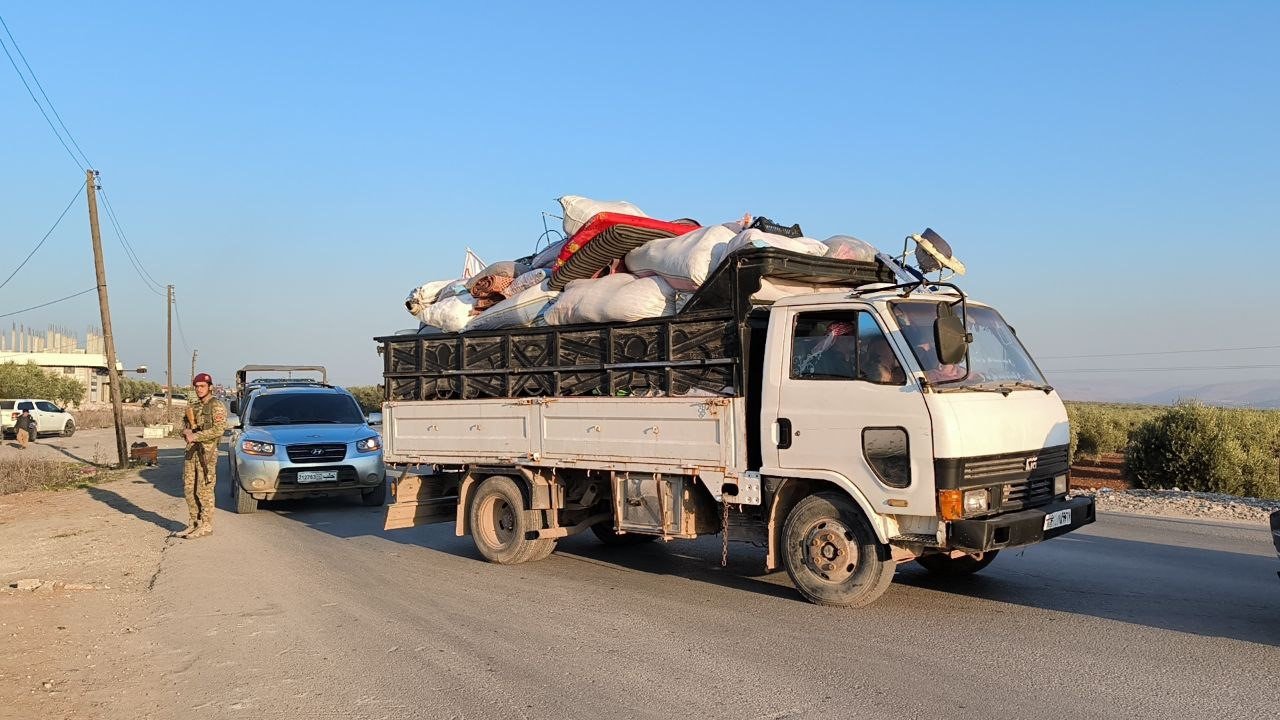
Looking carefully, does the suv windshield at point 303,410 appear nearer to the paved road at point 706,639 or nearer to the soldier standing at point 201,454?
the soldier standing at point 201,454

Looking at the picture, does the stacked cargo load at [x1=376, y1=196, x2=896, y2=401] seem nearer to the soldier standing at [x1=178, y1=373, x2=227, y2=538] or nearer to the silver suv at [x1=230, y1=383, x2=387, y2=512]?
the soldier standing at [x1=178, y1=373, x2=227, y2=538]

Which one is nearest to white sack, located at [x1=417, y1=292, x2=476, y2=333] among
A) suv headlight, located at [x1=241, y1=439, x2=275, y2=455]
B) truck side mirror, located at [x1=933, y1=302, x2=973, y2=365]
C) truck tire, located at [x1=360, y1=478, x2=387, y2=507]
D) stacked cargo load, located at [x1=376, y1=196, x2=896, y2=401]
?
stacked cargo load, located at [x1=376, y1=196, x2=896, y2=401]

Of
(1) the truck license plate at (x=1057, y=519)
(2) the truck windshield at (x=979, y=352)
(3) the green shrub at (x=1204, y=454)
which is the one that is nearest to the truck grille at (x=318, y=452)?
(2) the truck windshield at (x=979, y=352)

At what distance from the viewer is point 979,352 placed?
6.89m

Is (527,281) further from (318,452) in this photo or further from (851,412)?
(318,452)

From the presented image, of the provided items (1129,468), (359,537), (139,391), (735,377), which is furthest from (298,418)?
(139,391)

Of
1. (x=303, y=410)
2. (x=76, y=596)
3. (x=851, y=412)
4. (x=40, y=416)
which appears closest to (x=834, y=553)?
(x=851, y=412)

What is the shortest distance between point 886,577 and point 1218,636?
6.55 feet

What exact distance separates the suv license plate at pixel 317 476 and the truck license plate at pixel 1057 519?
10.2 meters

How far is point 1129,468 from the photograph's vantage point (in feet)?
56.3

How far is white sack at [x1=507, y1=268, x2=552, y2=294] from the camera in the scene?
923 centimetres

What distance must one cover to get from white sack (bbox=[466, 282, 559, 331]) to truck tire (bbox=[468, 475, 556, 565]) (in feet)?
4.90

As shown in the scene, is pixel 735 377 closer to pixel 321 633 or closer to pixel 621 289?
pixel 621 289

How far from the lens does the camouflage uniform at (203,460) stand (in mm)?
11250
